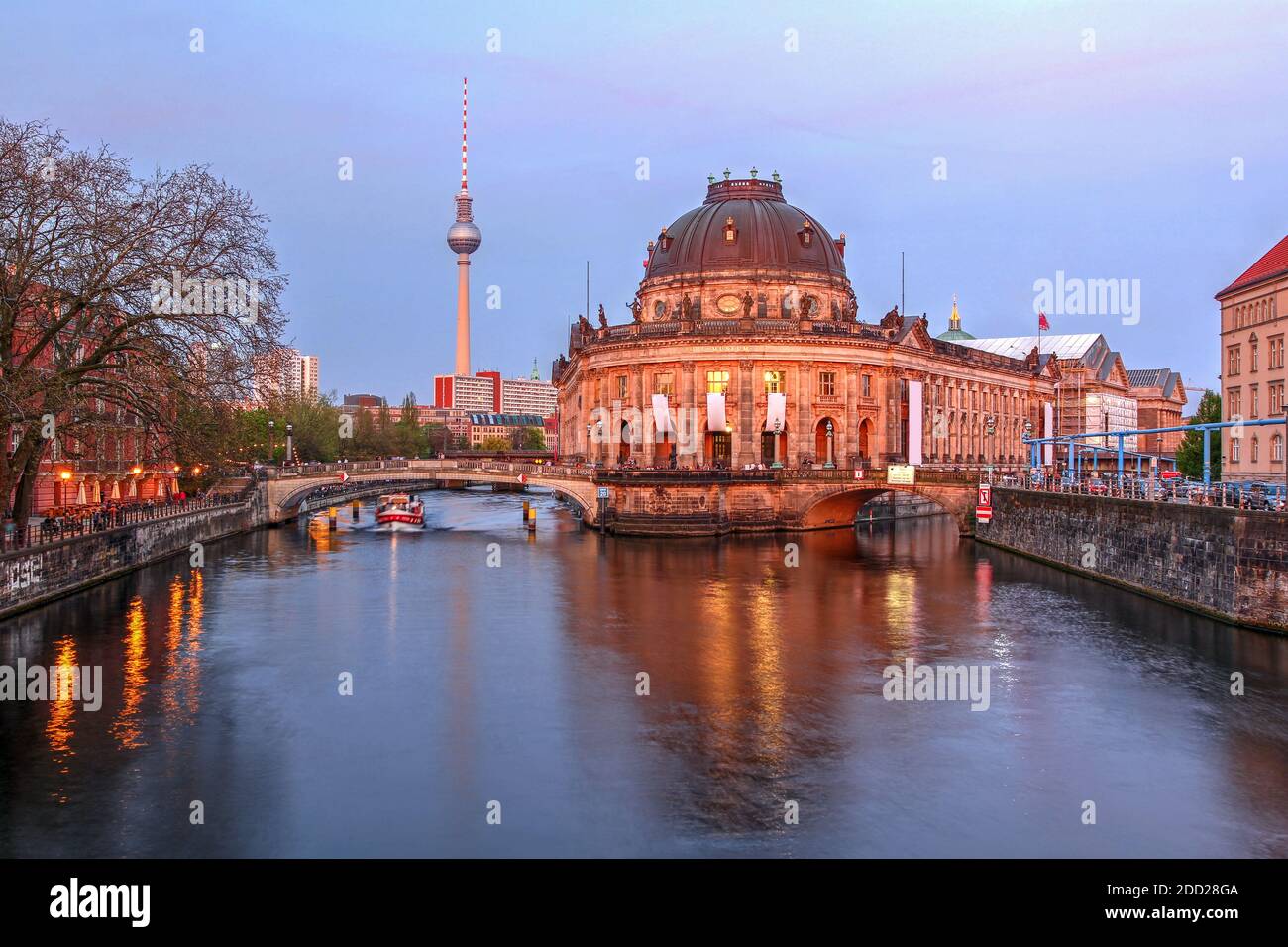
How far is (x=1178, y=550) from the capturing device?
136ft

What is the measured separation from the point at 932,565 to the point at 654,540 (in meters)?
19.5

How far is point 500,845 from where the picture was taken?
18969 mm

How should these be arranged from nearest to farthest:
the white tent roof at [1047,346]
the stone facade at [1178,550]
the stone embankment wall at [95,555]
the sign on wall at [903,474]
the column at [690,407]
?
the stone facade at [1178,550]
the stone embankment wall at [95,555]
the sign on wall at [903,474]
the column at [690,407]
the white tent roof at [1047,346]

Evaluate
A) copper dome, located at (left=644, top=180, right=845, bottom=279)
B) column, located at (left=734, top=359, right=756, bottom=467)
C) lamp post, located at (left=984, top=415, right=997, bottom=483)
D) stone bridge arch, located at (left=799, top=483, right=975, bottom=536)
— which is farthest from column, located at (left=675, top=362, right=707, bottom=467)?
lamp post, located at (left=984, top=415, right=997, bottom=483)

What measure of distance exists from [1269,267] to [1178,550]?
96.1 feet

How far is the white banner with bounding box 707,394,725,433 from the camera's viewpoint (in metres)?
82.7

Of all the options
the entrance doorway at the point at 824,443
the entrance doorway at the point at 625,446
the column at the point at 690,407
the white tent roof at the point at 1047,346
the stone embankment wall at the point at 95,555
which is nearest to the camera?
the stone embankment wall at the point at 95,555

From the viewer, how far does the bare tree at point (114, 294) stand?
1492 inches

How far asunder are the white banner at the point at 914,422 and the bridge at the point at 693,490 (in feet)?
22.9

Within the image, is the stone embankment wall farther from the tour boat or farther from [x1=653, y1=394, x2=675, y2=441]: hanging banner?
[x1=653, y1=394, x2=675, y2=441]: hanging banner

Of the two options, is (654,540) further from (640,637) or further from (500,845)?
(500,845)

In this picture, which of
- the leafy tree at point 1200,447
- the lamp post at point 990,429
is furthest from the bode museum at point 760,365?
the leafy tree at point 1200,447

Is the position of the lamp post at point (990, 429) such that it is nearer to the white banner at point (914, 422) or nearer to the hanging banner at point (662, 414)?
the white banner at point (914, 422)
